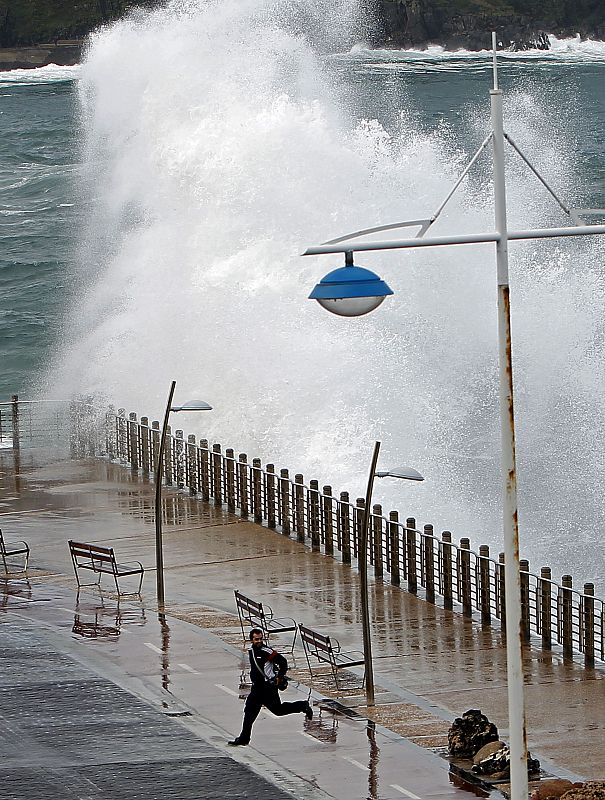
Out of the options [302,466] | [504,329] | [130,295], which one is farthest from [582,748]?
[130,295]

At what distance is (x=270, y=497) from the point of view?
29.1 metres

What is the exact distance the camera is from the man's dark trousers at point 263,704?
1758 cm

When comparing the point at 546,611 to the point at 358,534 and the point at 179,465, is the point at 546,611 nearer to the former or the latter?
the point at 358,534

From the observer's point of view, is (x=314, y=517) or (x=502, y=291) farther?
(x=314, y=517)

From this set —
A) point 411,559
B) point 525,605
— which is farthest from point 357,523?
point 525,605

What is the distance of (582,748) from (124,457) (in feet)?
60.6

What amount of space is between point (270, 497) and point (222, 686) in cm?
942

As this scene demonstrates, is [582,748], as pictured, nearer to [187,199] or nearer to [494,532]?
[494,532]

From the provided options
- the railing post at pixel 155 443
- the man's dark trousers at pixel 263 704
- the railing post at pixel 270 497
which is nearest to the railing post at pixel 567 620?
the man's dark trousers at pixel 263 704

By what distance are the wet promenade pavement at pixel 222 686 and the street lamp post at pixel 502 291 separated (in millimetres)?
3438

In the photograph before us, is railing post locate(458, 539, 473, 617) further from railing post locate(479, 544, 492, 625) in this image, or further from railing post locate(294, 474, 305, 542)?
railing post locate(294, 474, 305, 542)

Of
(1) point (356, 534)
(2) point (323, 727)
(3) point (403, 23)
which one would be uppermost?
(3) point (403, 23)

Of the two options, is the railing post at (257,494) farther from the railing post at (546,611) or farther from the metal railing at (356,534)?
the railing post at (546,611)

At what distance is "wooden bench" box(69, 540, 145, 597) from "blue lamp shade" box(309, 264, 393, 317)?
12347 mm
